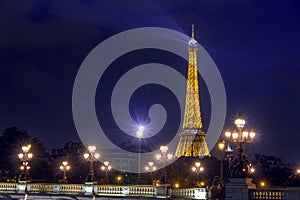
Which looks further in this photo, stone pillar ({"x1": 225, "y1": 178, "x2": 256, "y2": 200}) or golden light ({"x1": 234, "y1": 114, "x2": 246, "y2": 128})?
golden light ({"x1": 234, "y1": 114, "x2": 246, "y2": 128})

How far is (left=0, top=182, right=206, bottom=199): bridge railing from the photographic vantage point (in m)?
39.4

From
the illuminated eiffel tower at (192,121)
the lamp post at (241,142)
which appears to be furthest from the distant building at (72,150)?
the lamp post at (241,142)

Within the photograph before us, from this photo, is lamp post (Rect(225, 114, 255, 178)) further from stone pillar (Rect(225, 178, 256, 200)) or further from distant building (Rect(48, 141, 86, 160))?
distant building (Rect(48, 141, 86, 160))

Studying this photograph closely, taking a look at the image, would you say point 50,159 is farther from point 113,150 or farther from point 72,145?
point 113,150

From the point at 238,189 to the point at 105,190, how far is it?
14.2 metres

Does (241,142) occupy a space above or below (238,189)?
above

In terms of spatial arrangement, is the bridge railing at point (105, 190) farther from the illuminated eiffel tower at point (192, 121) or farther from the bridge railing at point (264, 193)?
the illuminated eiffel tower at point (192, 121)

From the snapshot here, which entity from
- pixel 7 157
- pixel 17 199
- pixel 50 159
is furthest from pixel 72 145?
pixel 17 199

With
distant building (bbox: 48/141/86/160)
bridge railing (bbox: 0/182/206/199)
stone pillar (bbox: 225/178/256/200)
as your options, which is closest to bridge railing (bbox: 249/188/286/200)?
stone pillar (bbox: 225/178/256/200)

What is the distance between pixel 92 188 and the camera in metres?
43.7

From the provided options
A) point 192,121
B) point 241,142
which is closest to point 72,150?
point 192,121

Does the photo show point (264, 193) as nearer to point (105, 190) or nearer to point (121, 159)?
point (105, 190)

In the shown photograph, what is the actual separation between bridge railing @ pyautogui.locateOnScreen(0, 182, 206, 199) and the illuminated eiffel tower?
95327mm

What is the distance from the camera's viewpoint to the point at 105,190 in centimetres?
4353
